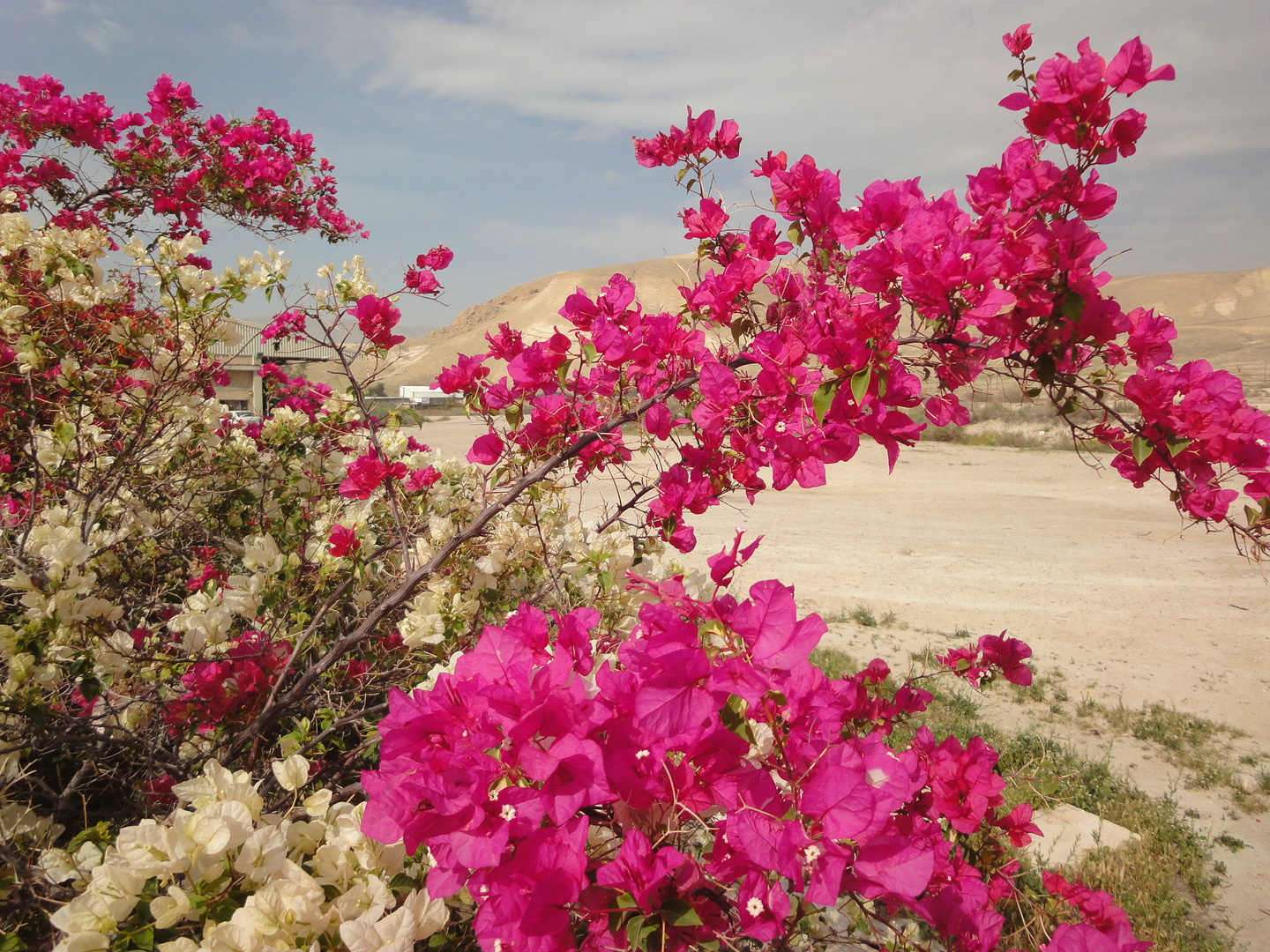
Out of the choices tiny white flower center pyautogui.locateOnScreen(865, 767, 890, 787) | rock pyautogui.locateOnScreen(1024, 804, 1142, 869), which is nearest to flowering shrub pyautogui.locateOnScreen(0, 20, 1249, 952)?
tiny white flower center pyautogui.locateOnScreen(865, 767, 890, 787)

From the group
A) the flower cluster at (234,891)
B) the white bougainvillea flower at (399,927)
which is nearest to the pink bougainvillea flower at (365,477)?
the flower cluster at (234,891)

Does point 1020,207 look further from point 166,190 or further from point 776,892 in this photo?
point 166,190

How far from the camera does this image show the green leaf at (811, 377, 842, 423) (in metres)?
1.03

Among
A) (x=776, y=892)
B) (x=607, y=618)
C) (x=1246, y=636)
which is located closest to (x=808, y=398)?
(x=776, y=892)

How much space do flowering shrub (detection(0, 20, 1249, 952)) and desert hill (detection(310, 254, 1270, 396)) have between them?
4923cm

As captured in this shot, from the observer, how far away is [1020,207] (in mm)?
1094

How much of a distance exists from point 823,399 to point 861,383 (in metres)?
0.06

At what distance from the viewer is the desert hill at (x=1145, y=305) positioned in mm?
55281

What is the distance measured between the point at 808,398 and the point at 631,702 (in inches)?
24.6

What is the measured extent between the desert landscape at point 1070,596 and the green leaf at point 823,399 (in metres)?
0.50

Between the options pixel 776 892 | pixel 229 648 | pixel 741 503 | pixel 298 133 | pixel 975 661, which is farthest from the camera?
pixel 741 503

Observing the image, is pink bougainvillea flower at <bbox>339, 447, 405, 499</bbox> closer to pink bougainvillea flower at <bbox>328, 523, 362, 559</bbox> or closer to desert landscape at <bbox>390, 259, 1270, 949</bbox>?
pink bougainvillea flower at <bbox>328, 523, 362, 559</bbox>

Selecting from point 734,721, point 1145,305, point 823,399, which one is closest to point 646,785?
point 734,721

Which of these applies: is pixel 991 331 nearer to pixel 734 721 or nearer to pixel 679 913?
pixel 734 721
